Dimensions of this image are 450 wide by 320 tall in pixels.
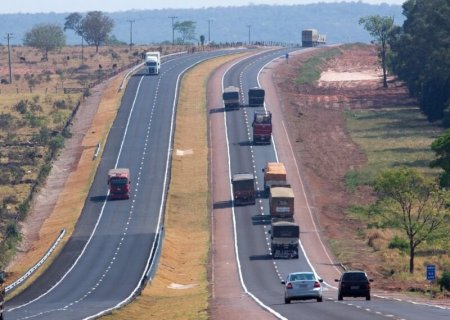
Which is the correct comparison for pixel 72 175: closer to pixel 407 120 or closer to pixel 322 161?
pixel 322 161

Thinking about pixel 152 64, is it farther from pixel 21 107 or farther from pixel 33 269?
pixel 33 269

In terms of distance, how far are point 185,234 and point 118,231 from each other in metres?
5.64

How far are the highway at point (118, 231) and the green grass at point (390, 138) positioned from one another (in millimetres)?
21815

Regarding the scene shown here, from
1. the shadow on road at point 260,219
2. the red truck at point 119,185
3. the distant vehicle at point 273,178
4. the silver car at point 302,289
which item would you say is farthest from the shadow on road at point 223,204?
the silver car at point 302,289

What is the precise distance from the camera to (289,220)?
106500 millimetres

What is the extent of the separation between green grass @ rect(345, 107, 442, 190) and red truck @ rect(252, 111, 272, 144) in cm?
1122

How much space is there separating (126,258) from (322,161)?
157 ft

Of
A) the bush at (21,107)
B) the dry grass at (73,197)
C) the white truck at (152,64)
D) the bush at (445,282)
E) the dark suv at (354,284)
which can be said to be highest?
the white truck at (152,64)

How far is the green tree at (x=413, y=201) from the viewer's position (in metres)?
93.2

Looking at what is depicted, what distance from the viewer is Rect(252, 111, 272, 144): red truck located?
14362cm

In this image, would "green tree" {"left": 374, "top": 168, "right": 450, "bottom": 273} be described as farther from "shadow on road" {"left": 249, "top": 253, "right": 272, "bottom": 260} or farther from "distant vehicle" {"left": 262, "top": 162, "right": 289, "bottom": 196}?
"distant vehicle" {"left": 262, "top": 162, "right": 289, "bottom": 196}

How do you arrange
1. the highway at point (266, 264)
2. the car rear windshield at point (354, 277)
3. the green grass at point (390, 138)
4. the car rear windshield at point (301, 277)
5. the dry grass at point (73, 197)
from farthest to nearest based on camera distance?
1. the green grass at point (390, 138)
2. the dry grass at point (73, 197)
3. the car rear windshield at point (354, 277)
4. the car rear windshield at point (301, 277)
5. the highway at point (266, 264)

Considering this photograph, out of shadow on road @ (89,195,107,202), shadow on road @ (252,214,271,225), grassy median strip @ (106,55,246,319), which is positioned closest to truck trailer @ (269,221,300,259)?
grassy median strip @ (106,55,246,319)

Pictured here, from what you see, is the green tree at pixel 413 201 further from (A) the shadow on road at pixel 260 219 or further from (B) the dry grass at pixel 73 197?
(B) the dry grass at pixel 73 197
